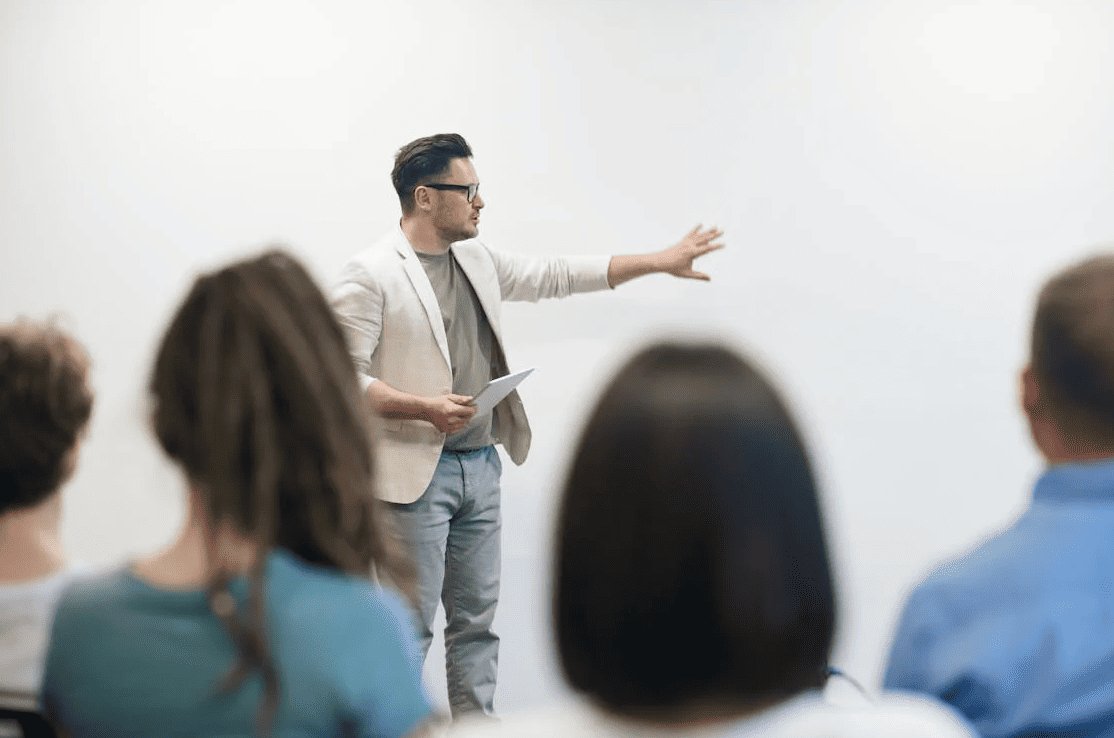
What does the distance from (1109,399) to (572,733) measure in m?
0.72

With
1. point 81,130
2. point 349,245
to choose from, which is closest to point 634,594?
point 349,245

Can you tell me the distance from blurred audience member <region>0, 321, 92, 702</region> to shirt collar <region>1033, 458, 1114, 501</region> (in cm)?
104

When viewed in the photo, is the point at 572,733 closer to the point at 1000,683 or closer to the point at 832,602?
the point at 832,602

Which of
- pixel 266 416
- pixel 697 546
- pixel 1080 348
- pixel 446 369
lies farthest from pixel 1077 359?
pixel 446 369

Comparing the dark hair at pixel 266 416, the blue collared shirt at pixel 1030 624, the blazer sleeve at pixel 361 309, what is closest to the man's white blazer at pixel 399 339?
the blazer sleeve at pixel 361 309

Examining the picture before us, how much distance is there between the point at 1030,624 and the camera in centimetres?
101

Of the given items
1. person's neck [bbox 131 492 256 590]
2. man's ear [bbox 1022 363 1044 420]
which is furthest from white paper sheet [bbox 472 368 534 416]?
person's neck [bbox 131 492 256 590]

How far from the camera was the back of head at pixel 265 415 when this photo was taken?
35.4 inches

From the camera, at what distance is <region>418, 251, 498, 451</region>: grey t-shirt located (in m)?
2.69

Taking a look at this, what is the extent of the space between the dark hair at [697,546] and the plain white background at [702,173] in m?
2.48

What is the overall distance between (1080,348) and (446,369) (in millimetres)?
1760

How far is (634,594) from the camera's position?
0.67 metres

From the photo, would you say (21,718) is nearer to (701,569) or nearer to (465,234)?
(701,569)

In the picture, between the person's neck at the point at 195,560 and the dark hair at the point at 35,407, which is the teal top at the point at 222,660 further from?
the dark hair at the point at 35,407
